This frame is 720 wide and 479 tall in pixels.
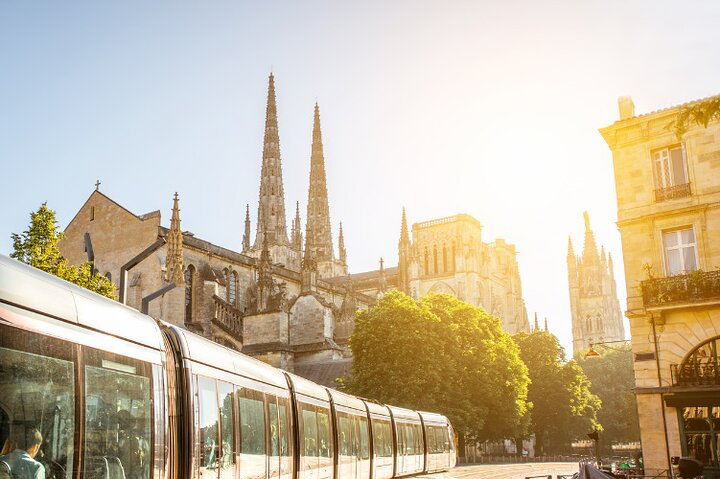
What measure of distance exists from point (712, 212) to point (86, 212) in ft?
120

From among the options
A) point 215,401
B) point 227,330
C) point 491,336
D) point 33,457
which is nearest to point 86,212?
point 227,330

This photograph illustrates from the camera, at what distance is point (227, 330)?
150 ft

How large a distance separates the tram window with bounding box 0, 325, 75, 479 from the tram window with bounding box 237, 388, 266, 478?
13.7 ft

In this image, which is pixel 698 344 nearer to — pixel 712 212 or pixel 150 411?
pixel 712 212

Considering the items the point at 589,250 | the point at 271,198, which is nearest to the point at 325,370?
the point at 271,198

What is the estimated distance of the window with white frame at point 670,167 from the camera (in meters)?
22.6

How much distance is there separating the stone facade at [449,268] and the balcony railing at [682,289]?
2269 inches

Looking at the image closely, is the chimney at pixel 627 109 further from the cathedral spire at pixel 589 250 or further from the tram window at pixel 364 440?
the cathedral spire at pixel 589 250

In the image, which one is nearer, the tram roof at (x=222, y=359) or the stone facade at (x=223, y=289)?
the tram roof at (x=222, y=359)

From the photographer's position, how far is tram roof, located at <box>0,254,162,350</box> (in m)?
5.53

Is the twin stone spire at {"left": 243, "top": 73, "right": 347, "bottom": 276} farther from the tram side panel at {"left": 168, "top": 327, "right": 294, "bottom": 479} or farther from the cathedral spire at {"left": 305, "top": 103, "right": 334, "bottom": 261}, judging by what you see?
the tram side panel at {"left": 168, "top": 327, "right": 294, "bottom": 479}

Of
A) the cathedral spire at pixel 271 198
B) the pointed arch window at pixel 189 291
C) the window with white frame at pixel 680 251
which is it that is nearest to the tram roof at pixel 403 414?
the window with white frame at pixel 680 251

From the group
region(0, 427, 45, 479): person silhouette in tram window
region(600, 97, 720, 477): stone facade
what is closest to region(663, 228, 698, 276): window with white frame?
region(600, 97, 720, 477): stone facade

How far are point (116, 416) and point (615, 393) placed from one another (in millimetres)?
Result: 70177
